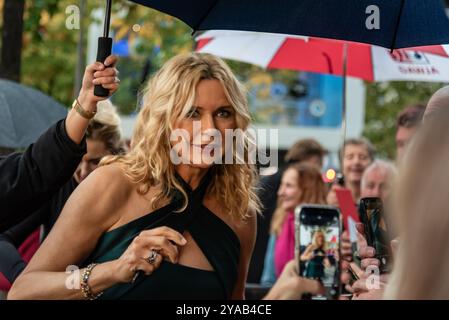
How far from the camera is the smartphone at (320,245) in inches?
193

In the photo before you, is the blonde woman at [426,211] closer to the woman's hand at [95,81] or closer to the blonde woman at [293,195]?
the woman's hand at [95,81]

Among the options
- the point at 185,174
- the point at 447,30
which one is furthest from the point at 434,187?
the point at 447,30

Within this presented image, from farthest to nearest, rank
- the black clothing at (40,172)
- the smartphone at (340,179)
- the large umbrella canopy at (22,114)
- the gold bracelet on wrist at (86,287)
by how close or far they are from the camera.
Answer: the smartphone at (340,179)
the large umbrella canopy at (22,114)
the gold bracelet on wrist at (86,287)
the black clothing at (40,172)

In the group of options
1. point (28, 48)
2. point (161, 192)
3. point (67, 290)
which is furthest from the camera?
point (28, 48)

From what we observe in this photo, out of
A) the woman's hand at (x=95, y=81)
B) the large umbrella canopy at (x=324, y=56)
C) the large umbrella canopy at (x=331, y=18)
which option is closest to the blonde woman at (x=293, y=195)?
the large umbrella canopy at (x=324, y=56)

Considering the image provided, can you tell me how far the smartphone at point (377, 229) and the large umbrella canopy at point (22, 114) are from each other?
253 cm

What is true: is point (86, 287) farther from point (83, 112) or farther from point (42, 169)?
point (83, 112)

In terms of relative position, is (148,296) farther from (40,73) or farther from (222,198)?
(40,73)

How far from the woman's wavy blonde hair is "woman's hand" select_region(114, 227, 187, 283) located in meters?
0.37

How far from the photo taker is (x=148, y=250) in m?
3.41

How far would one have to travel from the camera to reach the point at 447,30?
4449 mm

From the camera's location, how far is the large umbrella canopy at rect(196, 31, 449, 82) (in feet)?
25.9

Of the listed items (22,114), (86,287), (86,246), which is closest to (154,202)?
(86,246)
